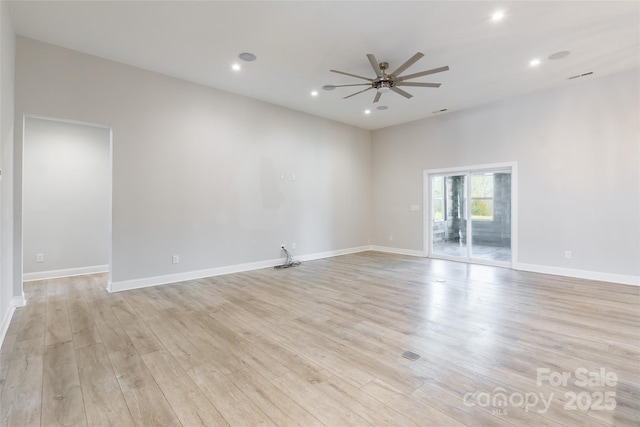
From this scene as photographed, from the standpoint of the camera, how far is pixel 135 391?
187cm

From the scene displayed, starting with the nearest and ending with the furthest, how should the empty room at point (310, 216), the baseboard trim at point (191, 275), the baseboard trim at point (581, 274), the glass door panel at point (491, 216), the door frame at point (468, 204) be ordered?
the empty room at point (310, 216) → the baseboard trim at point (191, 275) → the baseboard trim at point (581, 274) → the door frame at point (468, 204) → the glass door panel at point (491, 216)

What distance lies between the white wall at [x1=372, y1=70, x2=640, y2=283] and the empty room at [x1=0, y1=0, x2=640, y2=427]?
3cm

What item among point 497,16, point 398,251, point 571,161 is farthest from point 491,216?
point 497,16

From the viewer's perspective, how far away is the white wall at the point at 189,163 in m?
3.88

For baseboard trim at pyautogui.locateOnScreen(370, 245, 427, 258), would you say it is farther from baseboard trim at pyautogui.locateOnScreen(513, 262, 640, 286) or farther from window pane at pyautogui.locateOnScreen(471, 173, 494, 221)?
baseboard trim at pyautogui.locateOnScreen(513, 262, 640, 286)

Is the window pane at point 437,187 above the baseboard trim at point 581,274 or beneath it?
above

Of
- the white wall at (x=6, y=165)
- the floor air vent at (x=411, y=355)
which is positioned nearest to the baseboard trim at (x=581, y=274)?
the floor air vent at (x=411, y=355)

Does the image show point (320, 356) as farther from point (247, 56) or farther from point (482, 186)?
point (482, 186)

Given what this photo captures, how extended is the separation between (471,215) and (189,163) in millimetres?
5857

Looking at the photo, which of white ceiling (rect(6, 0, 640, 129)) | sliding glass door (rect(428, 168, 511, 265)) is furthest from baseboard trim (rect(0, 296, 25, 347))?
sliding glass door (rect(428, 168, 511, 265))

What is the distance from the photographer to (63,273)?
503 centimetres

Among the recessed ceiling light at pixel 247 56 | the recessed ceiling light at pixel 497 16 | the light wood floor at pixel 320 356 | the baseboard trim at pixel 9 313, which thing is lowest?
the light wood floor at pixel 320 356

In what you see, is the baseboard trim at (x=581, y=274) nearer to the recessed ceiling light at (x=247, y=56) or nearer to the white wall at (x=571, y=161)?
the white wall at (x=571, y=161)

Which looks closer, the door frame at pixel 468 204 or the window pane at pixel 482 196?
the door frame at pixel 468 204
